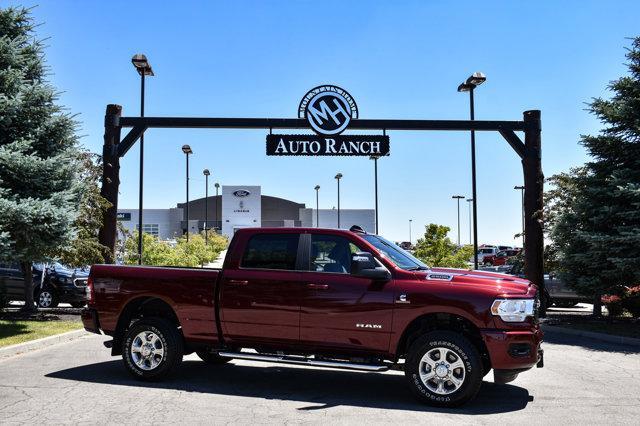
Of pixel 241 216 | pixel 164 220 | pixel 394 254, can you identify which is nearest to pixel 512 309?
pixel 394 254

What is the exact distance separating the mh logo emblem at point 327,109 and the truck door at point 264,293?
331 inches

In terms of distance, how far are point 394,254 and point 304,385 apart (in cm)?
205

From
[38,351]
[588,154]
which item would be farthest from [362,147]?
[38,351]

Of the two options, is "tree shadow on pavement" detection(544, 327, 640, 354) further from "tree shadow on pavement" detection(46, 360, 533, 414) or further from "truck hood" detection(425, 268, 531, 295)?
"truck hood" detection(425, 268, 531, 295)

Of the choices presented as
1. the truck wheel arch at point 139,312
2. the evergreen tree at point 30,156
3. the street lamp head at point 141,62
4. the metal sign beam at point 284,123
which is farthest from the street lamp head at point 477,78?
the truck wheel arch at point 139,312

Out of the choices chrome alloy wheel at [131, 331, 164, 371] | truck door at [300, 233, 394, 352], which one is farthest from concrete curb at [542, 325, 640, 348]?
chrome alloy wheel at [131, 331, 164, 371]

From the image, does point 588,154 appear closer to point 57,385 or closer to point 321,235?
point 321,235

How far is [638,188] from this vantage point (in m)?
13.0

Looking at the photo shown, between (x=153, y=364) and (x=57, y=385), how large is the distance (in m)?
1.18

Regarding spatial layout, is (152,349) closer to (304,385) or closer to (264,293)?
(264,293)

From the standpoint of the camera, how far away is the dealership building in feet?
250

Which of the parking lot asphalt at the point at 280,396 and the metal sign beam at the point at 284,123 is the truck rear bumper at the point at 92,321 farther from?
the metal sign beam at the point at 284,123

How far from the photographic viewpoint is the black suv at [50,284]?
55.6ft

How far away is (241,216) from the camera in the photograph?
7662 cm
